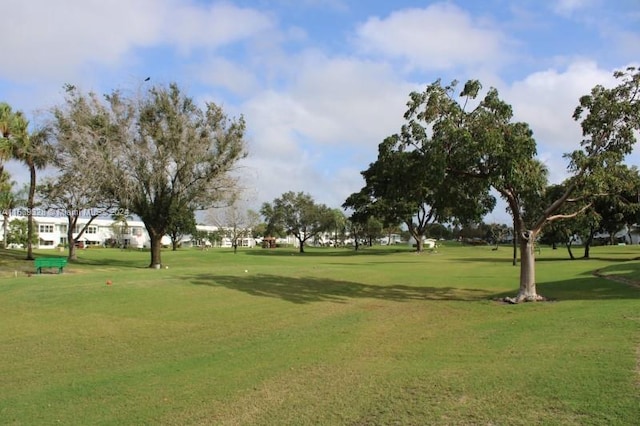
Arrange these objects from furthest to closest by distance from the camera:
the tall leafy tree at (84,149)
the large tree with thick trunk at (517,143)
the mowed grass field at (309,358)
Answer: the tall leafy tree at (84,149) → the large tree with thick trunk at (517,143) → the mowed grass field at (309,358)

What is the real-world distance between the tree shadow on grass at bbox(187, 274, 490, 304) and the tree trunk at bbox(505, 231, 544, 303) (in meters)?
1.54

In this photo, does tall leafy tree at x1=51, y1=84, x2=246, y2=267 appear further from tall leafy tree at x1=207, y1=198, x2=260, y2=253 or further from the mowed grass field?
tall leafy tree at x1=207, y1=198, x2=260, y2=253

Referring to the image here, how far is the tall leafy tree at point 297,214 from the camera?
93562 millimetres

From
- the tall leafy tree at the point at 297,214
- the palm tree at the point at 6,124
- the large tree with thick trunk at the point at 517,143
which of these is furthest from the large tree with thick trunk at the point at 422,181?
the tall leafy tree at the point at 297,214

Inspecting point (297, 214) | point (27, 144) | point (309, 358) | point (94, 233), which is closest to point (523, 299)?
point (309, 358)

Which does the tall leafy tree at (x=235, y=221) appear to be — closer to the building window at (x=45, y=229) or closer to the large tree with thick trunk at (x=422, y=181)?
the building window at (x=45, y=229)

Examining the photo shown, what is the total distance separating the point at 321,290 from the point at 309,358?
10.7m

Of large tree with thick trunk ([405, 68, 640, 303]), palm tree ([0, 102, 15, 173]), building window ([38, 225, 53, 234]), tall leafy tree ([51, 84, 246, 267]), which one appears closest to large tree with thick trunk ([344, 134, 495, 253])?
large tree with thick trunk ([405, 68, 640, 303])

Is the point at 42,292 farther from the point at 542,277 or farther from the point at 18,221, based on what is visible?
the point at 18,221

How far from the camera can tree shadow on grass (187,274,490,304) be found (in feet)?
61.3

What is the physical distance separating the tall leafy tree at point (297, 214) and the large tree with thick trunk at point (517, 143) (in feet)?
248

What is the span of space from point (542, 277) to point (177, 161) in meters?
22.3

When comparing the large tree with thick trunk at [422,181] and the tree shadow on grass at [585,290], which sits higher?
the large tree with thick trunk at [422,181]

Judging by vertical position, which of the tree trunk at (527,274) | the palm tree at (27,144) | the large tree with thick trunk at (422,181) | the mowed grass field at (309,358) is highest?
the palm tree at (27,144)
